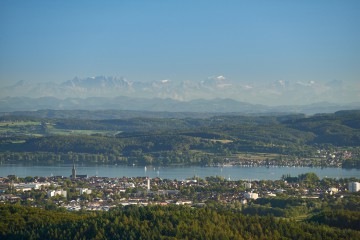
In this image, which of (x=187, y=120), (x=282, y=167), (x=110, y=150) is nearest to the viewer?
(x=282, y=167)

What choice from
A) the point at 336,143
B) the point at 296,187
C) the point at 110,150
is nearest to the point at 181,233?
the point at 296,187

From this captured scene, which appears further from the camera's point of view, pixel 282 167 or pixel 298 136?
pixel 298 136

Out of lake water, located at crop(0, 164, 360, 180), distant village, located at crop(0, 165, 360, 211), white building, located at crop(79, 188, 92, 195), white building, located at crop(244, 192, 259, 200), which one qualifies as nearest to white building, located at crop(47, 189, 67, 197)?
distant village, located at crop(0, 165, 360, 211)

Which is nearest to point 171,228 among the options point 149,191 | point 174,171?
point 149,191

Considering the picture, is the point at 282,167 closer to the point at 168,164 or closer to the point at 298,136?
the point at 168,164

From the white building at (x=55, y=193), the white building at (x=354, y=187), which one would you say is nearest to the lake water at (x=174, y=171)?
the white building at (x=354, y=187)

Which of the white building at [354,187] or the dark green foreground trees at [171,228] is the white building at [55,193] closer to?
the white building at [354,187]

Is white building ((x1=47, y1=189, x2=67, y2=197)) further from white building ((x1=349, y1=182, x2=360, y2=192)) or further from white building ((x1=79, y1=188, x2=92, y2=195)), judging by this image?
white building ((x1=349, y1=182, x2=360, y2=192))
